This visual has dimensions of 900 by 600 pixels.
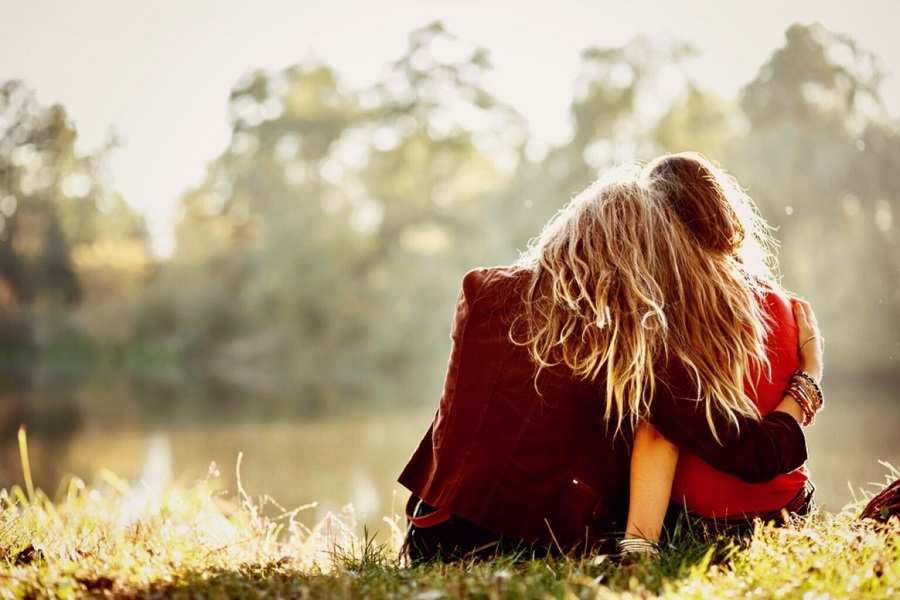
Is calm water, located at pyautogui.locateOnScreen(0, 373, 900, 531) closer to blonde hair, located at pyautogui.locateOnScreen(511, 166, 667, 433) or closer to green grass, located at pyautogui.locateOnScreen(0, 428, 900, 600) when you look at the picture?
green grass, located at pyautogui.locateOnScreen(0, 428, 900, 600)

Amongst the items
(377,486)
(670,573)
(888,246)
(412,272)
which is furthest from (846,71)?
(670,573)

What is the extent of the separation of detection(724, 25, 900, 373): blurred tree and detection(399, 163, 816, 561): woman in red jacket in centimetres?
992

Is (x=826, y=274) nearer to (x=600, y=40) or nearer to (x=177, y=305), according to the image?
(x=600, y=40)

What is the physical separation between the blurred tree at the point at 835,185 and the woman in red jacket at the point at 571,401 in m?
9.92

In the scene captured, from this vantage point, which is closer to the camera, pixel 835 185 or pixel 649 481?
pixel 649 481

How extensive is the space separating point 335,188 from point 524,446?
19.3 meters

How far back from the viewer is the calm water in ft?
24.6

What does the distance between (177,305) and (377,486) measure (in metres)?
12.0

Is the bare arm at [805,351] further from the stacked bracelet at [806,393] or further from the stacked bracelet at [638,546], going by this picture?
the stacked bracelet at [638,546]

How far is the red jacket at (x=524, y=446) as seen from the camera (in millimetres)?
1978

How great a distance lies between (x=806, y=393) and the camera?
204 cm

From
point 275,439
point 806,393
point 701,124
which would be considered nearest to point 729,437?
point 806,393

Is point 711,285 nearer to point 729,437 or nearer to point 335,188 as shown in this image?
point 729,437

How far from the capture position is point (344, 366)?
18.9 m
